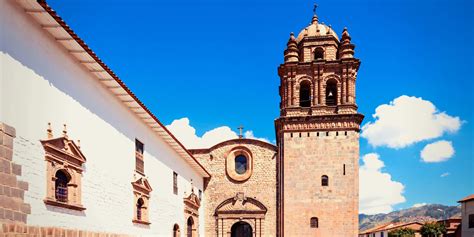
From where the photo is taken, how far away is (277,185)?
2342 cm

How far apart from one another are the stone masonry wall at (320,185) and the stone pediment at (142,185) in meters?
10.3

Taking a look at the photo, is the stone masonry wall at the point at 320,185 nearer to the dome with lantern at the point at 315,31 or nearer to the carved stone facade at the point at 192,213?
the carved stone facade at the point at 192,213

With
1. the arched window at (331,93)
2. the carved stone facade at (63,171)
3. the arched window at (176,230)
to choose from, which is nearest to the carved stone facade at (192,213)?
the arched window at (176,230)

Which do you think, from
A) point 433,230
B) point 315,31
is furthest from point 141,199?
point 433,230

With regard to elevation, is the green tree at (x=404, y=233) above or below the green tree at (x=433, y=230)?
below

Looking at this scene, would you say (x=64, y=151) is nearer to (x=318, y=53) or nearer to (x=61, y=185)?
(x=61, y=185)

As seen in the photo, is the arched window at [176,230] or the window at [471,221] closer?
the arched window at [176,230]

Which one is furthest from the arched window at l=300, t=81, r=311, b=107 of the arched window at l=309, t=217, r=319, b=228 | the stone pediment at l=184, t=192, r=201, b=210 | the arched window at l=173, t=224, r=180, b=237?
the arched window at l=173, t=224, r=180, b=237

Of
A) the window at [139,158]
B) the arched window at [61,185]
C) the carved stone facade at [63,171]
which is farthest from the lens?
the window at [139,158]

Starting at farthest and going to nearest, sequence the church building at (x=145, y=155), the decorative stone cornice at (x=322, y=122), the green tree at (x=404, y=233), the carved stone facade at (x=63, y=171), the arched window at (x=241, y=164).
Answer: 1. the green tree at (x=404, y=233)
2. the arched window at (x=241, y=164)
3. the decorative stone cornice at (x=322, y=122)
4. the carved stone facade at (x=63, y=171)
5. the church building at (x=145, y=155)

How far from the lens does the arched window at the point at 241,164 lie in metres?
24.3

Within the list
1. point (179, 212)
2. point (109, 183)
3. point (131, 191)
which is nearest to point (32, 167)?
point (109, 183)

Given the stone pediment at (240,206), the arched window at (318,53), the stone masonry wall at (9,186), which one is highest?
the arched window at (318,53)

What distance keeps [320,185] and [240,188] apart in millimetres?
4555
